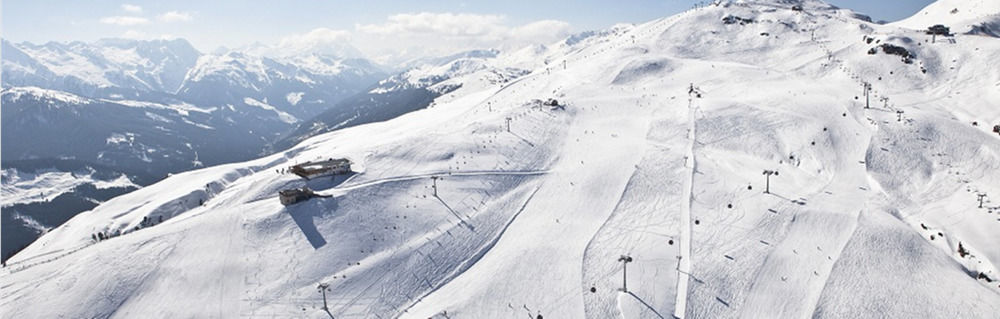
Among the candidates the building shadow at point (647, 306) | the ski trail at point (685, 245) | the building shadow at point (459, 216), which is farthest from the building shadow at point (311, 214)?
the ski trail at point (685, 245)

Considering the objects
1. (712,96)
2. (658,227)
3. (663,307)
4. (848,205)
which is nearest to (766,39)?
(712,96)

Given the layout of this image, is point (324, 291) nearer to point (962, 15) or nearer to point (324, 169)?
point (324, 169)

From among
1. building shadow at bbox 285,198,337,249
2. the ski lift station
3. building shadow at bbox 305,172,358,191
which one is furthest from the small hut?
the ski lift station

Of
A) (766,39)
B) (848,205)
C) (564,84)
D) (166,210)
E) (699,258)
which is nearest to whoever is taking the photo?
(699,258)

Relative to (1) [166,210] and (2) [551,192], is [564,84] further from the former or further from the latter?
(1) [166,210]

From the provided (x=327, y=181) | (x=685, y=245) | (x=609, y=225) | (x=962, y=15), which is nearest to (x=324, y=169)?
(x=327, y=181)

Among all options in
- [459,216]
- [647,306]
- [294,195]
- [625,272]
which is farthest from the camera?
[294,195]
